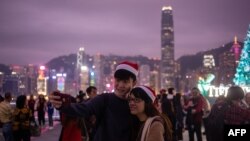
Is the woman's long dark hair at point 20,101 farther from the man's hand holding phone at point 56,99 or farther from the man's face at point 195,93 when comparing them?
the man's hand holding phone at point 56,99

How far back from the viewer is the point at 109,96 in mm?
4406

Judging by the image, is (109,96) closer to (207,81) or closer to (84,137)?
(84,137)

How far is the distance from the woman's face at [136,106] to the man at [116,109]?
0.91ft

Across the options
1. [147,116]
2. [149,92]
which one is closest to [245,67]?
[149,92]

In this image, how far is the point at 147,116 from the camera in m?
3.95

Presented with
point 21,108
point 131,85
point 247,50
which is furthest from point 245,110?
point 247,50

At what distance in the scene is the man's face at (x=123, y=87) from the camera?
4.33 metres

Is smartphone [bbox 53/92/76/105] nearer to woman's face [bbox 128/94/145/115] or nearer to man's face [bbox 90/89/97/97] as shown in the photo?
woman's face [bbox 128/94/145/115]

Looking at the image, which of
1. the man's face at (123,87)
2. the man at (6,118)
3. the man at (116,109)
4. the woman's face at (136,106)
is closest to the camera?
the woman's face at (136,106)

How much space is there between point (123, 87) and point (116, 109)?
0.24m

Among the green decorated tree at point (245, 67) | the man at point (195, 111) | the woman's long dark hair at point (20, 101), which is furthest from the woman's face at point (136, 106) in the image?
the green decorated tree at point (245, 67)

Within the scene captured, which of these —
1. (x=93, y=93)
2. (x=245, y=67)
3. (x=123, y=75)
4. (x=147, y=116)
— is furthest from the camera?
(x=245, y=67)

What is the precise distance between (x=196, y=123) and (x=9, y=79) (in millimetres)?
158971

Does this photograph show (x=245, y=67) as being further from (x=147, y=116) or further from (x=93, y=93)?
(x=147, y=116)
